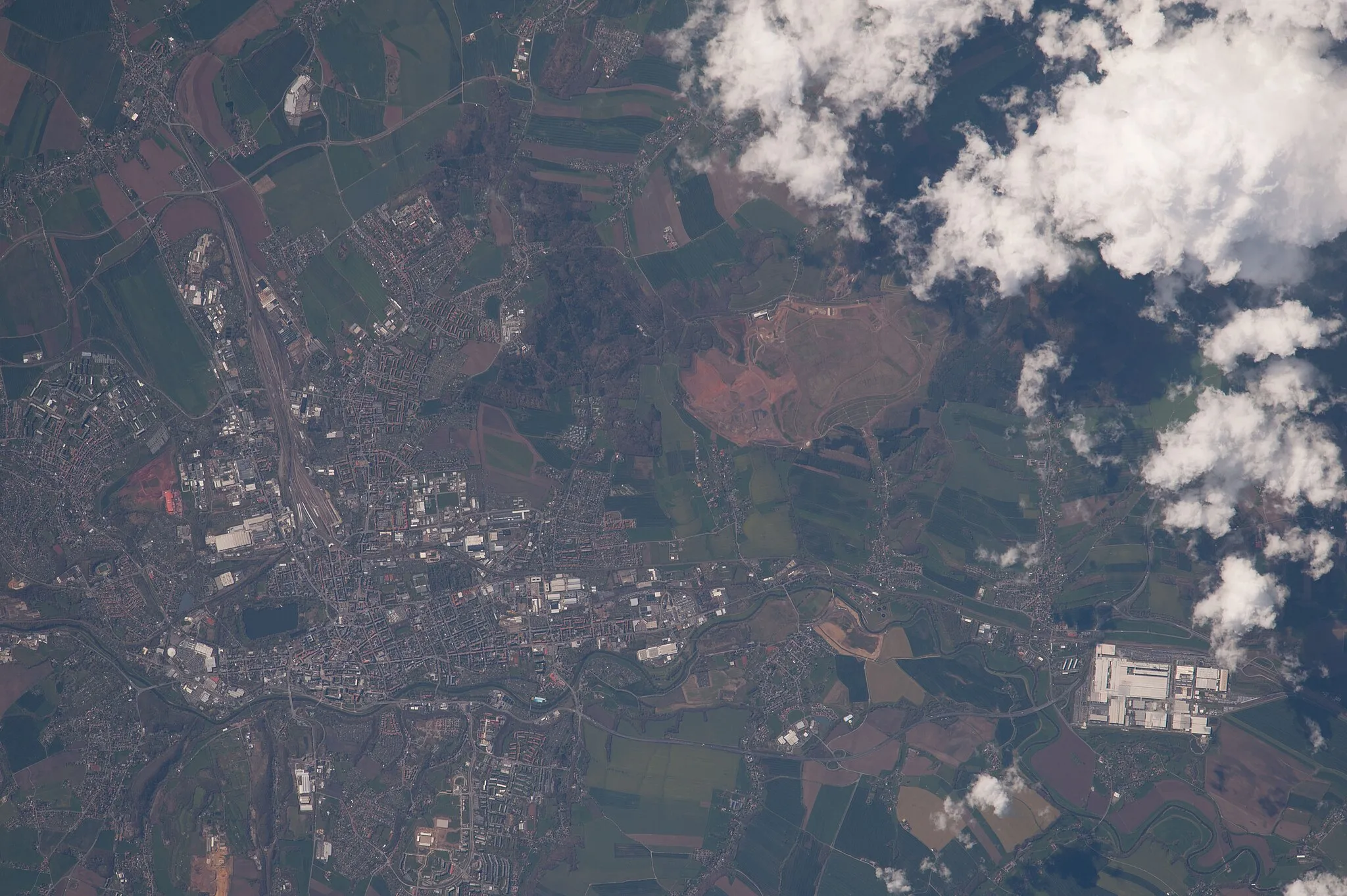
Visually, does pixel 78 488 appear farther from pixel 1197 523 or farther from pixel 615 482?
pixel 1197 523

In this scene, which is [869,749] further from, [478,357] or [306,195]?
[306,195]

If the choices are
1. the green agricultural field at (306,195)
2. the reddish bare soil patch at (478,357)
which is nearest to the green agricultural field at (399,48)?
the green agricultural field at (306,195)

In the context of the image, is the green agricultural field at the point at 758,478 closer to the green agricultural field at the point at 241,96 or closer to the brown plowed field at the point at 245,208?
the brown plowed field at the point at 245,208

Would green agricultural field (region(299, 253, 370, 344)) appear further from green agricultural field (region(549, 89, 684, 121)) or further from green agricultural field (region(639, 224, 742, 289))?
green agricultural field (region(639, 224, 742, 289))

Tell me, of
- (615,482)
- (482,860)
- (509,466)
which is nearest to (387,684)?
(482,860)

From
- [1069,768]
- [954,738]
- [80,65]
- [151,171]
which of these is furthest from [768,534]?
[80,65]

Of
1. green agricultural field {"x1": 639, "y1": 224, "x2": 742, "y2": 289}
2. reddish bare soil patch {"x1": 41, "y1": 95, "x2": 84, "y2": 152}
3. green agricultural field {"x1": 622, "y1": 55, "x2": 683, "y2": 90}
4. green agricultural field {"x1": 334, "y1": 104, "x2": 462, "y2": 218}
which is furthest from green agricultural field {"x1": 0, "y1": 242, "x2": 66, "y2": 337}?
green agricultural field {"x1": 622, "y1": 55, "x2": 683, "y2": 90}

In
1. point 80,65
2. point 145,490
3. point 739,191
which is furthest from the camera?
point 145,490
